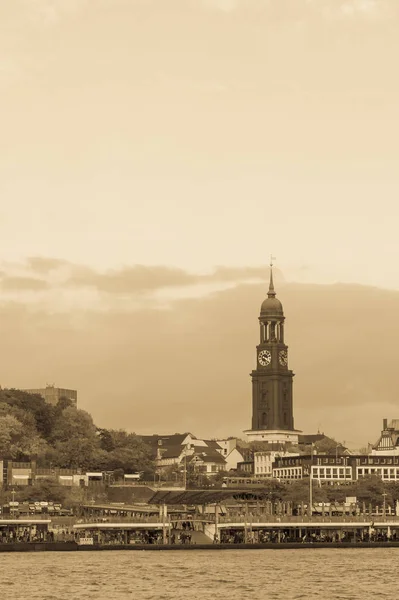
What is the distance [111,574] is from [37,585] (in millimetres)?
12919

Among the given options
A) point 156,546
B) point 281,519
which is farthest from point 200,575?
point 281,519

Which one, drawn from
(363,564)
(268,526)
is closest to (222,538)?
(268,526)

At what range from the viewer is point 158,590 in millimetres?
121062

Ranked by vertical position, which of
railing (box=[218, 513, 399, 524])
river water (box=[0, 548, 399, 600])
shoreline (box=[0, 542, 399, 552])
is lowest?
river water (box=[0, 548, 399, 600])

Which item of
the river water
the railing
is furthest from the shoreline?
the railing

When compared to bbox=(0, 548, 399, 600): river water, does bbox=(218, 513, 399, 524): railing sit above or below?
above

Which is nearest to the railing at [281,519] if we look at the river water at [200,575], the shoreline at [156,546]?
the shoreline at [156,546]

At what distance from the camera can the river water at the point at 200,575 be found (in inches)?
4643

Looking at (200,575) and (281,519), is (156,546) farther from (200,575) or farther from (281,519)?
(200,575)

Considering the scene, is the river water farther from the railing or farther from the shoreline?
the railing

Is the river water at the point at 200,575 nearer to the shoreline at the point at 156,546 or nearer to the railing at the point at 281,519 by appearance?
the shoreline at the point at 156,546

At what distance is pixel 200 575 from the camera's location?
135750 millimetres

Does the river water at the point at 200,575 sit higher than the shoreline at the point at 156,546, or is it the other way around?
the shoreline at the point at 156,546

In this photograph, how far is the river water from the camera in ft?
387
